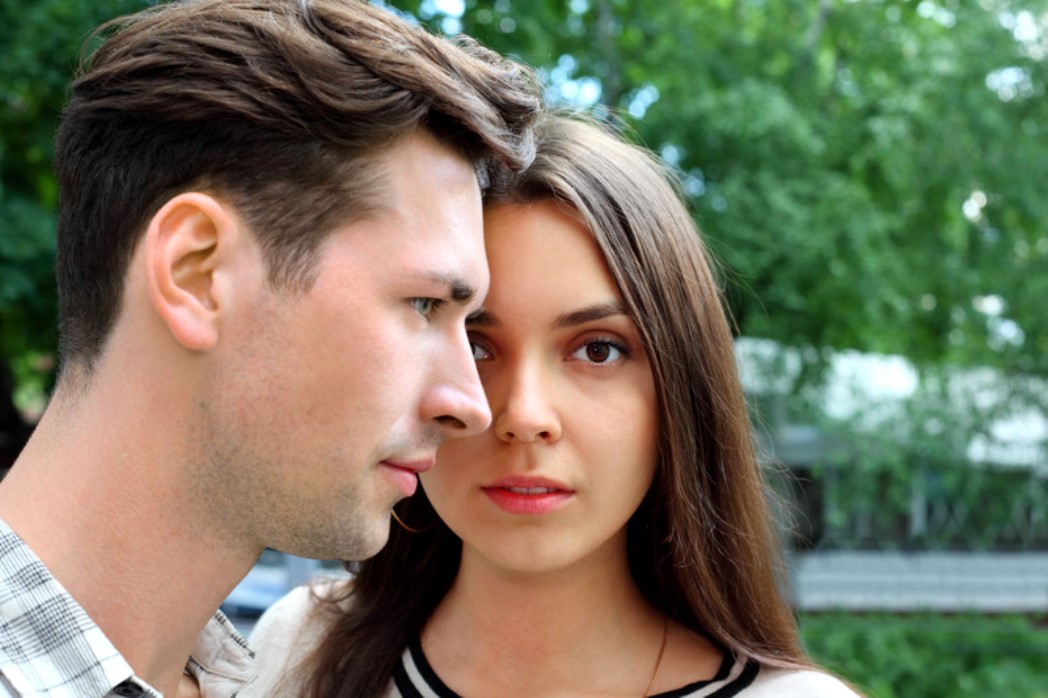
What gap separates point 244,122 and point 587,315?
0.59 metres

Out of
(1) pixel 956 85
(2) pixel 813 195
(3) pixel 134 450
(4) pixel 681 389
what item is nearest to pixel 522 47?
(2) pixel 813 195

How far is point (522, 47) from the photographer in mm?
6277

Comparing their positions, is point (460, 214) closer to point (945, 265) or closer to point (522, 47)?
point (522, 47)

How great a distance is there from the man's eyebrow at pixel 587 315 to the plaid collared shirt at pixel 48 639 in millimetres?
779

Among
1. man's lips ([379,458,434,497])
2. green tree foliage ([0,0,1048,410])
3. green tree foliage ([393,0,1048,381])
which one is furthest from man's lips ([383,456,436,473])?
green tree foliage ([393,0,1048,381])

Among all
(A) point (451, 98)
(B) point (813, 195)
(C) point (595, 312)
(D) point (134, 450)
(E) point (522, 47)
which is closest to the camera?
(D) point (134, 450)

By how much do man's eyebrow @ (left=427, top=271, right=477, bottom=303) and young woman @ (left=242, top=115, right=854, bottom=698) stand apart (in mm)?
47

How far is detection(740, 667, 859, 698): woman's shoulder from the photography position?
1.93 metres

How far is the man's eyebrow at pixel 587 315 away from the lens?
6.12ft

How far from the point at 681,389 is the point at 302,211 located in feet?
2.26

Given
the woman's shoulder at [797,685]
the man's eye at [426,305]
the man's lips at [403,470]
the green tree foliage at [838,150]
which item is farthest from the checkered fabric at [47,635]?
the green tree foliage at [838,150]

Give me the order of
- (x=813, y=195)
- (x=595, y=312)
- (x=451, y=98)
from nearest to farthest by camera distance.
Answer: (x=451, y=98) < (x=595, y=312) < (x=813, y=195)

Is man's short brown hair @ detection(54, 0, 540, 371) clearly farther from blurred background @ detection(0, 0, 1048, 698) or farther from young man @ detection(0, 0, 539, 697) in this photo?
blurred background @ detection(0, 0, 1048, 698)

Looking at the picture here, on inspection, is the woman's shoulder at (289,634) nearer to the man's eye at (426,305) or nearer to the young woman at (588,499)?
the young woman at (588,499)
